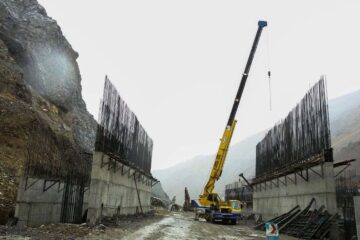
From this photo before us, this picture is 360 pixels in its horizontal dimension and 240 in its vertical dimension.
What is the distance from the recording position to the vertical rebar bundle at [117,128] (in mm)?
20578

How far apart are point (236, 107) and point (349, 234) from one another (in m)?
14.4

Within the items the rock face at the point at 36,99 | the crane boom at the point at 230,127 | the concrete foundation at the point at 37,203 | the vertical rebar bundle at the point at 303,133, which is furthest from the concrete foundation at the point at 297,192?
the rock face at the point at 36,99

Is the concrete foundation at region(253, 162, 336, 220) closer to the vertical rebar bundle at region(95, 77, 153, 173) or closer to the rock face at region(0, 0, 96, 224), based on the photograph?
the vertical rebar bundle at region(95, 77, 153, 173)

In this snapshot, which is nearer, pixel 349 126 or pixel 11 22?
pixel 11 22

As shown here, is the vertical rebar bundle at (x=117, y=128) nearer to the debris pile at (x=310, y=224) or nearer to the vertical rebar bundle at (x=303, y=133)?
the debris pile at (x=310, y=224)

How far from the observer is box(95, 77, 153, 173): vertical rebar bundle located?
2058 cm

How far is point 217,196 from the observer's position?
2988cm

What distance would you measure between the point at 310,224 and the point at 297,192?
477 cm

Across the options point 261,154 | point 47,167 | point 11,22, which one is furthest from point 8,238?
point 11,22

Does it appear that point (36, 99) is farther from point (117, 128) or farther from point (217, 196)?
point (217, 196)

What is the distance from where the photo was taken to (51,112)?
3975 centimetres

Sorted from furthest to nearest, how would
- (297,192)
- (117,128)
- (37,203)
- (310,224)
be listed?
(117,128), (297,192), (310,224), (37,203)

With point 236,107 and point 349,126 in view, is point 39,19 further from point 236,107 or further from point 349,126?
point 349,126

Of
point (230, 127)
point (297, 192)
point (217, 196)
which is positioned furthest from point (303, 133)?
point (217, 196)
